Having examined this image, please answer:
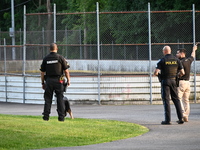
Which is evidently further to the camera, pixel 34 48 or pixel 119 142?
pixel 34 48

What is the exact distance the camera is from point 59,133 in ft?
40.1

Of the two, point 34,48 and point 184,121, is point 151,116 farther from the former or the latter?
point 34,48

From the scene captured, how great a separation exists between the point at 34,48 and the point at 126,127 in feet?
58.2

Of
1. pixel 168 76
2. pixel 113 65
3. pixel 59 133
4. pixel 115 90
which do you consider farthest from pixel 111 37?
pixel 59 133

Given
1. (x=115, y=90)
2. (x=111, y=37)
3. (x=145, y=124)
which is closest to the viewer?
(x=145, y=124)

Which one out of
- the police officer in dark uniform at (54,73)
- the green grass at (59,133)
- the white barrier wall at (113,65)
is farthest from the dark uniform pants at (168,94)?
the white barrier wall at (113,65)

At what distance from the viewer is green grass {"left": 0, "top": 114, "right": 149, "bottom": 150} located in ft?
36.7

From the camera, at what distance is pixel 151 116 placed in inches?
663

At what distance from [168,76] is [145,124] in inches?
51.1

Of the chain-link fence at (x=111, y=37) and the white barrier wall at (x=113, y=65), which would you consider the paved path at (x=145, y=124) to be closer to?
the chain-link fence at (x=111, y=37)

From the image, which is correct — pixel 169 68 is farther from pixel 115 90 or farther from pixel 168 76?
pixel 115 90

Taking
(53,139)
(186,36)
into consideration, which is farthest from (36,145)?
(186,36)

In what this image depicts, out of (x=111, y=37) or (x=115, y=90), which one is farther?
(x=111, y=37)

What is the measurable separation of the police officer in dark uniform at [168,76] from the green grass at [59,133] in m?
0.91
